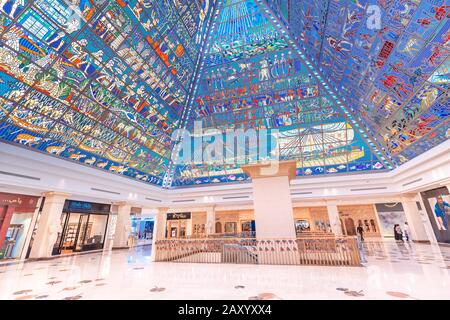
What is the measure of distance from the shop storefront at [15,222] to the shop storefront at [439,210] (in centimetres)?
2167

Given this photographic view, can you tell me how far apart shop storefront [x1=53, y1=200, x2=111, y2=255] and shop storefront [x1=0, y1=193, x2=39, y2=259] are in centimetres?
139

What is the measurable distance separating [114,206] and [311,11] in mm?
16452

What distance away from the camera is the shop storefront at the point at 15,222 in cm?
952

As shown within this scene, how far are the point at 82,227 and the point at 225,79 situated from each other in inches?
511

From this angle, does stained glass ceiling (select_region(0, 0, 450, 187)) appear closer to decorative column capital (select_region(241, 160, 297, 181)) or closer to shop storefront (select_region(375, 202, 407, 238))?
shop storefront (select_region(375, 202, 407, 238))

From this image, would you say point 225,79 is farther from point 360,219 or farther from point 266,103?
point 360,219

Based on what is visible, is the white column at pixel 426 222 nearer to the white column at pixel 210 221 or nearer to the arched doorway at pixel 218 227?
the white column at pixel 210 221

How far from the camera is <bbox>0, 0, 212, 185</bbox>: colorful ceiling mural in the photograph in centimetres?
643

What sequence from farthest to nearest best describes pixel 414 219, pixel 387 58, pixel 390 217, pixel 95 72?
pixel 390 217, pixel 414 219, pixel 95 72, pixel 387 58

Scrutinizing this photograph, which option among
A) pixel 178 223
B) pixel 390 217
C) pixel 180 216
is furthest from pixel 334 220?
pixel 178 223

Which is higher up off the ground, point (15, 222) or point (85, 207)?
point (85, 207)

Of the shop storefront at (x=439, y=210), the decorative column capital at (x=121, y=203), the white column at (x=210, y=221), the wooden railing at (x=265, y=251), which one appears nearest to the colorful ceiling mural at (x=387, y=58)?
the shop storefront at (x=439, y=210)

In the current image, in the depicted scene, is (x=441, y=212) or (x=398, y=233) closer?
(x=441, y=212)

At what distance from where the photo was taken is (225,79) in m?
12.2
